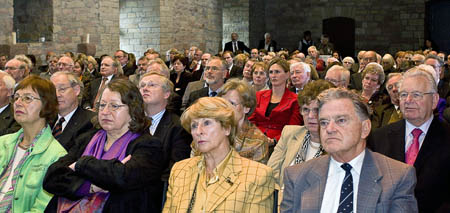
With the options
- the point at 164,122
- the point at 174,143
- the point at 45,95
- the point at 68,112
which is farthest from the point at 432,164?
the point at 68,112

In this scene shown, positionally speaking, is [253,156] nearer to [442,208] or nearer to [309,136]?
[309,136]

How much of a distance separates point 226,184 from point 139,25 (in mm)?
13516

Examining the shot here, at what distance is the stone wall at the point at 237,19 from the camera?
20031 millimetres

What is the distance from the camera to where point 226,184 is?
2.91m

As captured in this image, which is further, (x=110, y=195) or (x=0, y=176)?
(x=0, y=176)

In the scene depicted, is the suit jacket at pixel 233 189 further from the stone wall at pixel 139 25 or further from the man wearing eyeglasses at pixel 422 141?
the stone wall at pixel 139 25

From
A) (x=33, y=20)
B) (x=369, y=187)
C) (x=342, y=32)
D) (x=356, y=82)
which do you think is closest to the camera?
(x=369, y=187)

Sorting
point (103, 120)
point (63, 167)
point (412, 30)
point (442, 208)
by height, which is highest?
point (412, 30)

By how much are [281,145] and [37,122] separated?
157 cm

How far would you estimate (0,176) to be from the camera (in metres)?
3.51

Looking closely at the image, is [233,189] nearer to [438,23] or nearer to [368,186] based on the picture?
[368,186]

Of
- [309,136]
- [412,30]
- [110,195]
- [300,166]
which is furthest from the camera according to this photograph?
[412,30]

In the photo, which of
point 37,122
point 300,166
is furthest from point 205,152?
point 37,122

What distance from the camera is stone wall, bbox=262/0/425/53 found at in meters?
20.8
